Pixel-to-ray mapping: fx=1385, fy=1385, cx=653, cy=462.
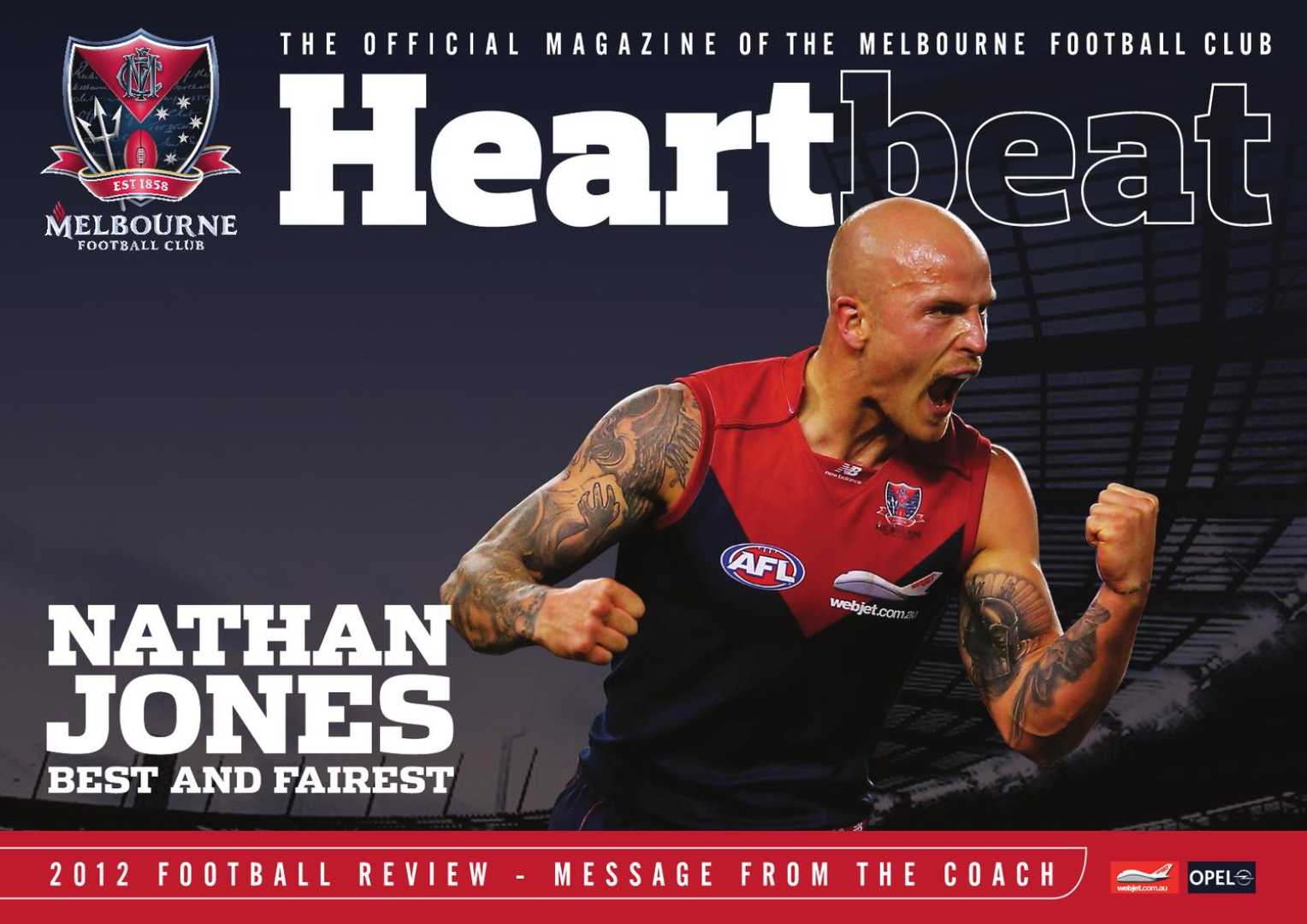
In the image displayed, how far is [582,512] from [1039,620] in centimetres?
173

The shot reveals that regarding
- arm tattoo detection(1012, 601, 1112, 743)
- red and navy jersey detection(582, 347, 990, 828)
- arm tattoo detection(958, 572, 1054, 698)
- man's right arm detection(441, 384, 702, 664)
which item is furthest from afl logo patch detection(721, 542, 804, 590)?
arm tattoo detection(1012, 601, 1112, 743)

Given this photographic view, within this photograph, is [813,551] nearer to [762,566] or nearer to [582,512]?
[762,566]

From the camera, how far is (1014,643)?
5086 mm

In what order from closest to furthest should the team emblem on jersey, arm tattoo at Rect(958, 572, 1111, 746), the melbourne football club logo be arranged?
arm tattoo at Rect(958, 572, 1111, 746) → the team emblem on jersey → the melbourne football club logo

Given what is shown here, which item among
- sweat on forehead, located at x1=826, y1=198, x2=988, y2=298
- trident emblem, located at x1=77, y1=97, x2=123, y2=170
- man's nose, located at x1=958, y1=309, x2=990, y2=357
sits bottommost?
man's nose, located at x1=958, y1=309, x2=990, y2=357

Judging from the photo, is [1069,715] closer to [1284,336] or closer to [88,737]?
[88,737]

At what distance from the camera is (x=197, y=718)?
788cm

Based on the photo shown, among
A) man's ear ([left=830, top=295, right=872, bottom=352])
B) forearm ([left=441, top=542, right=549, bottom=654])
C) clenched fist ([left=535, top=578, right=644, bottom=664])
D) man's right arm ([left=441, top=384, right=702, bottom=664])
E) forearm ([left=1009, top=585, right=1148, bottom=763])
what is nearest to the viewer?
clenched fist ([left=535, top=578, right=644, bottom=664])

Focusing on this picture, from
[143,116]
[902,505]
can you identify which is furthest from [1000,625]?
[143,116]

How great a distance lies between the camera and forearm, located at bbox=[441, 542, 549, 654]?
4242 millimetres

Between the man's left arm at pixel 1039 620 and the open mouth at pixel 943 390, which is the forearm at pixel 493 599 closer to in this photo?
the open mouth at pixel 943 390

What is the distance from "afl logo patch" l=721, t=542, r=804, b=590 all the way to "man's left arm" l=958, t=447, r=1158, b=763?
0.72 metres

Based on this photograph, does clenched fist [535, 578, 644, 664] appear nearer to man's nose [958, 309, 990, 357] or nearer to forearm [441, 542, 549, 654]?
forearm [441, 542, 549, 654]

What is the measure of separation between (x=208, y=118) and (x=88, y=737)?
3764mm
